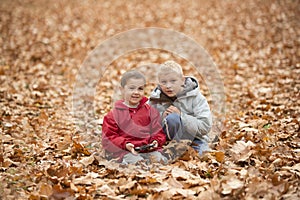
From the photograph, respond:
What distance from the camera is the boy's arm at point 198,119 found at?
3.65 meters

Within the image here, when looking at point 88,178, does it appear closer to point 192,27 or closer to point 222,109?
point 222,109

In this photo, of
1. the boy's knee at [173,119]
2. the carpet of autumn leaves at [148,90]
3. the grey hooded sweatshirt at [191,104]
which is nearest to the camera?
the carpet of autumn leaves at [148,90]

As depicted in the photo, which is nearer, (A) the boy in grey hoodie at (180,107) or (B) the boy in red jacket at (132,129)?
(B) the boy in red jacket at (132,129)

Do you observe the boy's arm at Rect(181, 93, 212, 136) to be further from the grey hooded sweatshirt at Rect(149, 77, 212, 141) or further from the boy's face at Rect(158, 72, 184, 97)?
the boy's face at Rect(158, 72, 184, 97)

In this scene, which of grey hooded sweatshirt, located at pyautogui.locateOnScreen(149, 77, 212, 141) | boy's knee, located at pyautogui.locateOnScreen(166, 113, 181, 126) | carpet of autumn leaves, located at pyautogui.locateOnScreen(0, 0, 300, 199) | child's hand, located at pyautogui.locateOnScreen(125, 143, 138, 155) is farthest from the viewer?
grey hooded sweatshirt, located at pyautogui.locateOnScreen(149, 77, 212, 141)

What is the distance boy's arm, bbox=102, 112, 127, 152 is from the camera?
3.49 meters

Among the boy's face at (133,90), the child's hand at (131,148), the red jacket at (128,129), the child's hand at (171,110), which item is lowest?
the child's hand at (131,148)

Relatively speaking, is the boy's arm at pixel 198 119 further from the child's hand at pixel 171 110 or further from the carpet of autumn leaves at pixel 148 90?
the carpet of autumn leaves at pixel 148 90

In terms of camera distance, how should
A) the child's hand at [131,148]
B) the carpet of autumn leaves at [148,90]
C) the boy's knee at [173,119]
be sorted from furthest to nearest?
the boy's knee at [173,119] → the child's hand at [131,148] → the carpet of autumn leaves at [148,90]

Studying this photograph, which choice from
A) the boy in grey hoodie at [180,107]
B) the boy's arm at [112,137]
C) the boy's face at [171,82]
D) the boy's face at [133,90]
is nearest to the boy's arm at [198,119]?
the boy in grey hoodie at [180,107]

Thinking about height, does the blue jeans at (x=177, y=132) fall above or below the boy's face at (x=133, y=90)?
below

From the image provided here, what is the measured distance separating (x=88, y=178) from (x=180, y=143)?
0.96 m

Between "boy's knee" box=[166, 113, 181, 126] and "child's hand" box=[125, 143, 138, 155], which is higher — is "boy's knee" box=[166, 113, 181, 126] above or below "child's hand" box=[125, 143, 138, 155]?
above

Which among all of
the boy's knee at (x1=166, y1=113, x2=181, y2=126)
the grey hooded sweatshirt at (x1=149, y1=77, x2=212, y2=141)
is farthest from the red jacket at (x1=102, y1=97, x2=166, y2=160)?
the grey hooded sweatshirt at (x1=149, y1=77, x2=212, y2=141)
